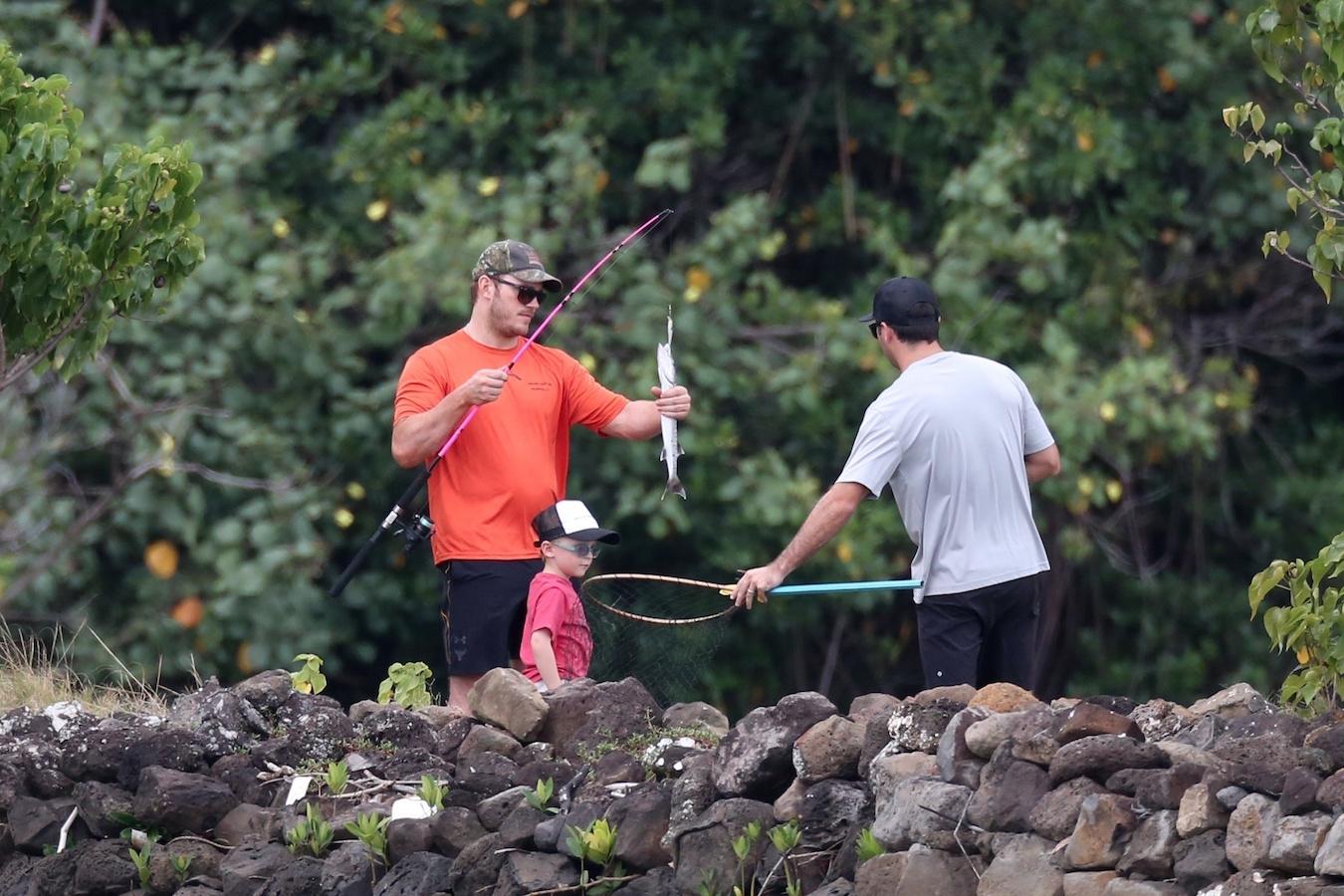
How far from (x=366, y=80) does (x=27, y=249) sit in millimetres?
5646

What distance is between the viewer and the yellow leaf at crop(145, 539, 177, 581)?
1123 centimetres

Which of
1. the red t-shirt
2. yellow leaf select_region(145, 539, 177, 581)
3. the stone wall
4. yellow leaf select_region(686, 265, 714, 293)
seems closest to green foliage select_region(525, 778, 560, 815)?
the stone wall

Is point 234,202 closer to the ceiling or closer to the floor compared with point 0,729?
closer to the ceiling

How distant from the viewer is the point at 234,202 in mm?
11391

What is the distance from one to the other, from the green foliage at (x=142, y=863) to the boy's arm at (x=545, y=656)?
124cm

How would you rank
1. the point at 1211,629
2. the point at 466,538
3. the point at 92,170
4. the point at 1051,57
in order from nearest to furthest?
the point at 466,538 < the point at 92,170 < the point at 1051,57 < the point at 1211,629

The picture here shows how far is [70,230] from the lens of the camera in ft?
23.0

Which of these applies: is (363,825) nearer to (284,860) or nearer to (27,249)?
(284,860)

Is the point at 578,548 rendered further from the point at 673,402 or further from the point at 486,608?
the point at 673,402

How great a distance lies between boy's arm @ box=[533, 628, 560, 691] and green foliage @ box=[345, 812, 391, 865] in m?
0.88

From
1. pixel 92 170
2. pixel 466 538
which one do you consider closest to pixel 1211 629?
pixel 92 170

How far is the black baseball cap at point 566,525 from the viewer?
6871 millimetres

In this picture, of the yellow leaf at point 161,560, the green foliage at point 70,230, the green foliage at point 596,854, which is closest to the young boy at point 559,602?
the green foliage at point 596,854

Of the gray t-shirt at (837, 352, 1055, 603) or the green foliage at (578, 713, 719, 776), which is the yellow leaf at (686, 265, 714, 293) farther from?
the green foliage at (578, 713, 719, 776)
